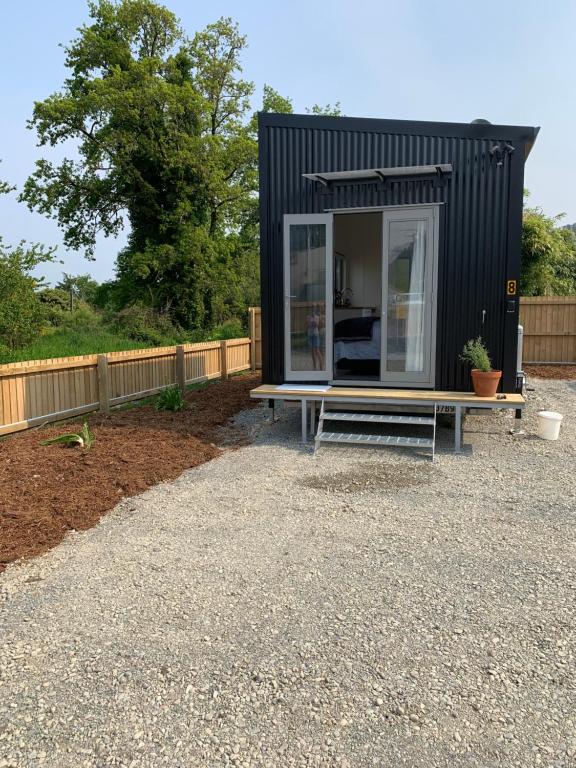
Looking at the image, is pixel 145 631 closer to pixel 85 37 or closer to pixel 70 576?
pixel 70 576

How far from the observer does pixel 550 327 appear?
1295 centimetres

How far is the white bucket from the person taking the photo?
6.20m

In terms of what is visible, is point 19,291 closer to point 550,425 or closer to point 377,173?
point 377,173

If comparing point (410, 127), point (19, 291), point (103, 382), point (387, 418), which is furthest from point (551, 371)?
point (19, 291)

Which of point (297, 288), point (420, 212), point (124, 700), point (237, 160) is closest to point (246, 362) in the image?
point (297, 288)

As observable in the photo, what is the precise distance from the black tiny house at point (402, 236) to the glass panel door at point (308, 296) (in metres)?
0.01

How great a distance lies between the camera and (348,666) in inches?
89.4

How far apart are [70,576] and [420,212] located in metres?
5.06

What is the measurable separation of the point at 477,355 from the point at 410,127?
2.61 meters

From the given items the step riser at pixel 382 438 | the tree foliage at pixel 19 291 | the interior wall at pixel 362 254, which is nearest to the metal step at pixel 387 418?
the step riser at pixel 382 438

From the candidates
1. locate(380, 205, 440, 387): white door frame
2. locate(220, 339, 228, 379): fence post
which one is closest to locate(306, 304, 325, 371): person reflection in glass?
locate(380, 205, 440, 387): white door frame

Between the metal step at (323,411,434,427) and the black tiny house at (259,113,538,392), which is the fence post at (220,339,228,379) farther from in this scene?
the metal step at (323,411,434,427)

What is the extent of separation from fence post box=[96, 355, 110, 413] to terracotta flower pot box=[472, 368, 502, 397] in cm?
487

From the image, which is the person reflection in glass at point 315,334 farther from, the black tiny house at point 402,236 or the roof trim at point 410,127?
the roof trim at point 410,127
